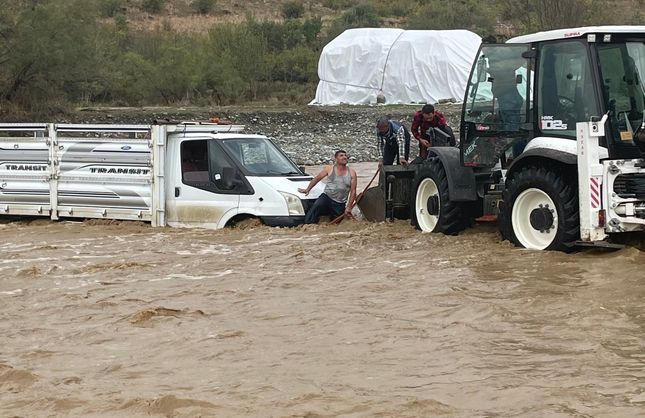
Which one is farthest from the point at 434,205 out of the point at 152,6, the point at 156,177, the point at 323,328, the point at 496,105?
the point at 152,6

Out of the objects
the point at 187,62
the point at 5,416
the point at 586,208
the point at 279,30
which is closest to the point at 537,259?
the point at 586,208

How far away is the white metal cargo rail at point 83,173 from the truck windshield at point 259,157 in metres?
1.07

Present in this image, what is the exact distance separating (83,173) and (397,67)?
28405mm

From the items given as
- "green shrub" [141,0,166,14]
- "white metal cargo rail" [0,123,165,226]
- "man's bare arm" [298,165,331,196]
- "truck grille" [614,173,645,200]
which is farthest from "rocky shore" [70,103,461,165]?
"green shrub" [141,0,166,14]

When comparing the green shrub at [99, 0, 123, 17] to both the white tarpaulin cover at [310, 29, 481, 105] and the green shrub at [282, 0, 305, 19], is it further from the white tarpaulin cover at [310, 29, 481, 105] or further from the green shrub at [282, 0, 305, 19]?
the white tarpaulin cover at [310, 29, 481, 105]

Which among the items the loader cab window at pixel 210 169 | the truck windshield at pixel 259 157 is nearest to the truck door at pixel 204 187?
the loader cab window at pixel 210 169

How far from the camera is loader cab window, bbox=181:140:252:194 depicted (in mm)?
14070

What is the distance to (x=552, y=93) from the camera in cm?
1116

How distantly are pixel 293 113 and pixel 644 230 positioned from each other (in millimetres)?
25164

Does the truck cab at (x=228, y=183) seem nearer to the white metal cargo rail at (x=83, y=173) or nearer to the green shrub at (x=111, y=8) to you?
the white metal cargo rail at (x=83, y=173)

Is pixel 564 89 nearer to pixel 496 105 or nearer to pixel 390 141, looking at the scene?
pixel 496 105

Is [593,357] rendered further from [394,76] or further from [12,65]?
[394,76]

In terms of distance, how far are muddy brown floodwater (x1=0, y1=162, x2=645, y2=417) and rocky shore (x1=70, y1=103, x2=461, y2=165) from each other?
1565 cm

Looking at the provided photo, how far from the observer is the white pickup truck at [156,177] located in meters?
14.1
